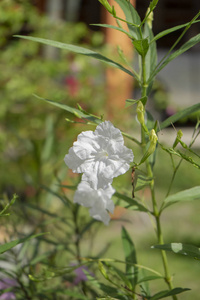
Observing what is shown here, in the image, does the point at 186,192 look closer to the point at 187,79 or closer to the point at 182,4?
the point at 187,79

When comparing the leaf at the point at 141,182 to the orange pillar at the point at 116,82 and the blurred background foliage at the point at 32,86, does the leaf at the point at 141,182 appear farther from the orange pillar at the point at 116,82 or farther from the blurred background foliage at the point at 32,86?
the orange pillar at the point at 116,82

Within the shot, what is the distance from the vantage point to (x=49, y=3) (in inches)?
167

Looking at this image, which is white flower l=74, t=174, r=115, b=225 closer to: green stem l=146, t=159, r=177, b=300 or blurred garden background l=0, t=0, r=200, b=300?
green stem l=146, t=159, r=177, b=300

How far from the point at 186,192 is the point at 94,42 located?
111 inches

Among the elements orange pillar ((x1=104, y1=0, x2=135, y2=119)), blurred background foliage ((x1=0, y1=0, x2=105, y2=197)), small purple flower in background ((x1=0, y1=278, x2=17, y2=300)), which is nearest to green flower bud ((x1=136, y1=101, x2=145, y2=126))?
small purple flower in background ((x1=0, y1=278, x2=17, y2=300))

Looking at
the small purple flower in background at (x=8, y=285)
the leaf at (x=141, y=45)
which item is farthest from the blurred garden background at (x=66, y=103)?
the leaf at (x=141, y=45)

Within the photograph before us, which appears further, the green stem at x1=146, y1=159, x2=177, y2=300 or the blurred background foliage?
the blurred background foliage

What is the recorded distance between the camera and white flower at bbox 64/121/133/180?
63cm

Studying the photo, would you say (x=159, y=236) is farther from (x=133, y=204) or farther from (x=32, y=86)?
(x=32, y=86)

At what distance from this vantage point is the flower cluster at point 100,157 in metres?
0.63

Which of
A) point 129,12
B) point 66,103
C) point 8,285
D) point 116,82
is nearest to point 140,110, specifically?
point 129,12

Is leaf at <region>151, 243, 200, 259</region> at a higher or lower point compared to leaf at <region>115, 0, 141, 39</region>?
lower

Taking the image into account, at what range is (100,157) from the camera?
65 centimetres

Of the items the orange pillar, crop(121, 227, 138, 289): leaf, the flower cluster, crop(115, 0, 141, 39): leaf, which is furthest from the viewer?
the orange pillar
